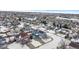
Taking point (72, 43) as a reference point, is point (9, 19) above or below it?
above

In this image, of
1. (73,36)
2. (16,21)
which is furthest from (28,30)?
(73,36)

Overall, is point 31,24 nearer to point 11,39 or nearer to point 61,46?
point 11,39

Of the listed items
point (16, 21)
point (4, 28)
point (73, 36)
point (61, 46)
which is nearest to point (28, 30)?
point (16, 21)
